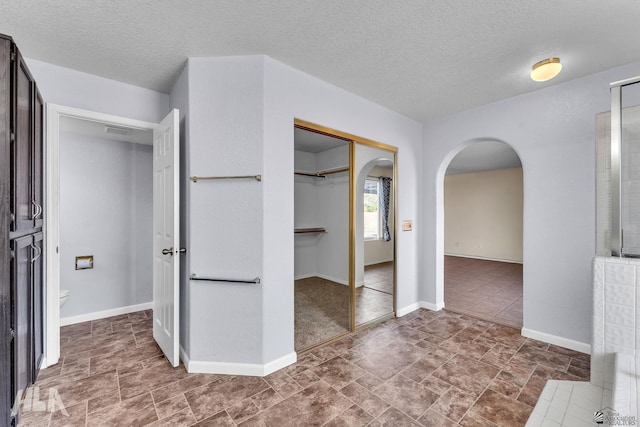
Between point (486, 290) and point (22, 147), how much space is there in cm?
583

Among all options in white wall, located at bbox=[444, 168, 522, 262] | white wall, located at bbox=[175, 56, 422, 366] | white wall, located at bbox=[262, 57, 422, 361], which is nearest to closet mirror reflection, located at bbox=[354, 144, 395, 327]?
white wall, located at bbox=[262, 57, 422, 361]

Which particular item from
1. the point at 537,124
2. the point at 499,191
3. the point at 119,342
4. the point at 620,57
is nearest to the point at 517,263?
the point at 499,191

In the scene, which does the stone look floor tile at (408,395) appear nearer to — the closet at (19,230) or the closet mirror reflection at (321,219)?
the closet mirror reflection at (321,219)

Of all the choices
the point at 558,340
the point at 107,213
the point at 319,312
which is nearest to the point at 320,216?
the point at 319,312

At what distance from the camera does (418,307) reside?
3.76m

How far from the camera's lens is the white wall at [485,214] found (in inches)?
284

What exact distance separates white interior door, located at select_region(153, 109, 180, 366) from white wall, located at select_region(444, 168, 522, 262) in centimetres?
803

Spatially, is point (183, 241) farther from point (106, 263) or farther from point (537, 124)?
point (537, 124)

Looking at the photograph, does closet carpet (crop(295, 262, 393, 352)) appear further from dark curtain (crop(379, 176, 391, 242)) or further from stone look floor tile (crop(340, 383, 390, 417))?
stone look floor tile (crop(340, 383, 390, 417))

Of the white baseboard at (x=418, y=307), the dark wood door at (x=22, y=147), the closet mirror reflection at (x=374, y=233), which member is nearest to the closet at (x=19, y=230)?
the dark wood door at (x=22, y=147)

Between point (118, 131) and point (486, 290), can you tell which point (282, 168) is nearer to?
point (118, 131)

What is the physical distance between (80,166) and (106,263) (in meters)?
1.26

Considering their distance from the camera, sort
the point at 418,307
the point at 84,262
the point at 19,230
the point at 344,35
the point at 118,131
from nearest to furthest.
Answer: the point at 19,230 < the point at 344,35 < the point at 118,131 < the point at 84,262 < the point at 418,307

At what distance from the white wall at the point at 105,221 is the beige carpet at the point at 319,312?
2.19 metres
